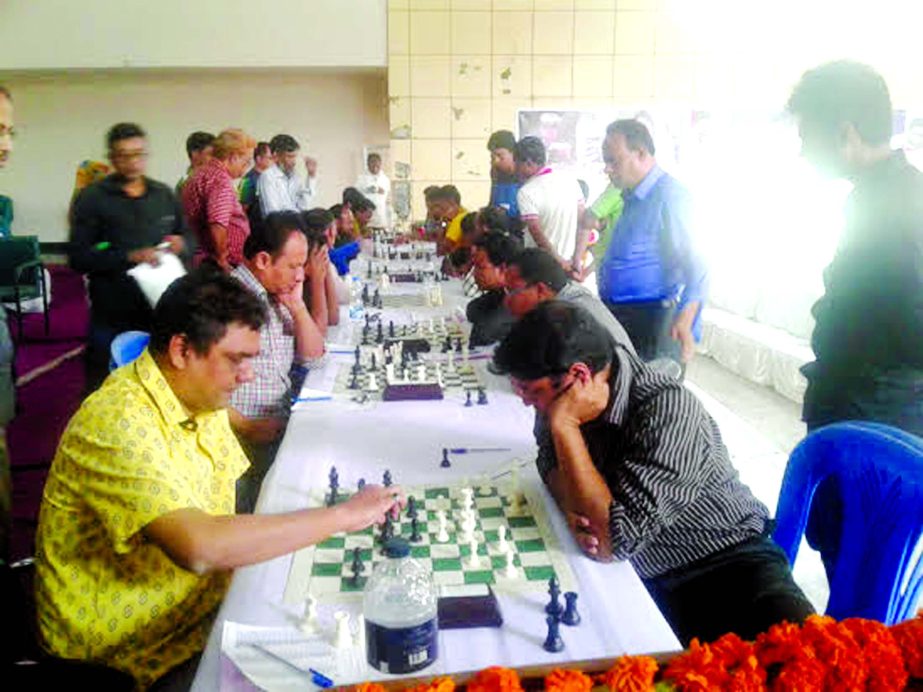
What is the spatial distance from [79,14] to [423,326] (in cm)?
675

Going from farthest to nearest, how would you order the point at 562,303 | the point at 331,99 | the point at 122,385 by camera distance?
the point at 331,99 < the point at 562,303 < the point at 122,385

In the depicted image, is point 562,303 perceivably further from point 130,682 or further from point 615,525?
point 130,682

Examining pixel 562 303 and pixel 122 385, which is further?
pixel 562 303

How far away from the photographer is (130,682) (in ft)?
4.14

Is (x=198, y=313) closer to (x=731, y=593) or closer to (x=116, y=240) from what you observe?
(x=731, y=593)

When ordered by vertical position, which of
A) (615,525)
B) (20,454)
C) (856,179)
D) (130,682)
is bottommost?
(20,454)

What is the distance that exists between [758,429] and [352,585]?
333cm

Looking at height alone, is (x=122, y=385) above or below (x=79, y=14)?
below

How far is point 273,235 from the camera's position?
2.67 meters

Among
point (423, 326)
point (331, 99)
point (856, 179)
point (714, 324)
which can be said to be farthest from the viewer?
point (331, 99)

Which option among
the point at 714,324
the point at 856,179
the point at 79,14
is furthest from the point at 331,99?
the point at 856,179

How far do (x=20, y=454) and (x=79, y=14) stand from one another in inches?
239

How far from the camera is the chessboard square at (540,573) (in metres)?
1.46

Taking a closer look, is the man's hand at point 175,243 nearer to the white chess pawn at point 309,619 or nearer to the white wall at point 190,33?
the white chess pawn at point 309,619
